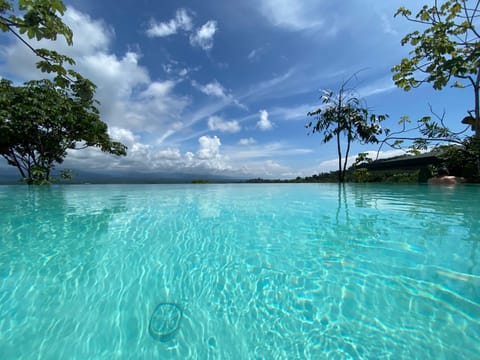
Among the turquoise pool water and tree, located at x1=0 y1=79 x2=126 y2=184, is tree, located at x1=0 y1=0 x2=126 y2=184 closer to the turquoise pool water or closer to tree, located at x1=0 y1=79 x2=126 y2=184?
tree, located at x1=0 y1=79 x2=126 y2=184

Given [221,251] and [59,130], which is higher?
[59,130]

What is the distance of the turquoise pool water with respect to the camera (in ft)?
3.94

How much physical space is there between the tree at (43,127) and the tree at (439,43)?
12024mm

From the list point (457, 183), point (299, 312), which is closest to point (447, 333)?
point (299, 312)

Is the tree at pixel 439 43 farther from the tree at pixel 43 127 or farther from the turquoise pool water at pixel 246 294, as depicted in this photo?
the tree at pixel 43 127

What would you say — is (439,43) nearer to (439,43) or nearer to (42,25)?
(439,43)

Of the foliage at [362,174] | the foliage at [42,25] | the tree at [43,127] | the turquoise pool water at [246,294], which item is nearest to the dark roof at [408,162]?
the foliage at [362,174]

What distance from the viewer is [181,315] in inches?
58.0

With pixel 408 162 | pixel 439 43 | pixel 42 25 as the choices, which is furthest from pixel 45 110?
pixel 408 162

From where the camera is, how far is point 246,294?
1712 millimetres

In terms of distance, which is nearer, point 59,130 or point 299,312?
point 299,312

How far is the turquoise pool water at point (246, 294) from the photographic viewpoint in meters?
1.20

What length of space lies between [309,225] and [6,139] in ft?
61.7

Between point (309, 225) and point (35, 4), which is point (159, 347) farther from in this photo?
point (35, 4)
